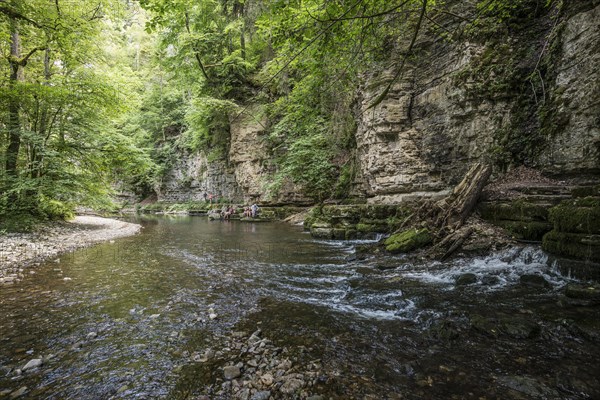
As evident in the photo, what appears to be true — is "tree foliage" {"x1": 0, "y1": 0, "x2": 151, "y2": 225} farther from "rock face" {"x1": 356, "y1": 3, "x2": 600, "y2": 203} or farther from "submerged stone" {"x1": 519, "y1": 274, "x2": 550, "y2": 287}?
"submerged stone" {"x1": 519, "y1": 274, "x2": 550, "y2": 287}

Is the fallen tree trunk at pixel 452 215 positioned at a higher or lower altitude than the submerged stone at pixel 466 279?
higher

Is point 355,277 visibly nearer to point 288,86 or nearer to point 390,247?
point 390,247

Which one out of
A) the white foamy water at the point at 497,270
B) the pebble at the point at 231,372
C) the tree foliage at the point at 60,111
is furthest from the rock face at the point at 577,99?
the tree foliage at the point at 60,111

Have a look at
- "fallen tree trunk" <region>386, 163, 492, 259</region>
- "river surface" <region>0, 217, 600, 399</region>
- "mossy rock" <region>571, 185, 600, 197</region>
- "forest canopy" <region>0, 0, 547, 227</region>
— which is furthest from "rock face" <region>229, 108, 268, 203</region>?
"mossy rock" <region>571, 185, 600, 197</region>

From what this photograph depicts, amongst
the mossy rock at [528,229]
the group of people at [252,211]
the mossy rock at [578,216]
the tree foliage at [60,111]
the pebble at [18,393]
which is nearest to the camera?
the pebble at [18,393]

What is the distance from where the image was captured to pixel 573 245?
19.9 feet

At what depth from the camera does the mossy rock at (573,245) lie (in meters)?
5.72

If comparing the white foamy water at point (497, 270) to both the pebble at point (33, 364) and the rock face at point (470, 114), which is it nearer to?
the rock face at point (470, 114)

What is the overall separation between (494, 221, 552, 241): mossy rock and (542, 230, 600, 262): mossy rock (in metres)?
0.69

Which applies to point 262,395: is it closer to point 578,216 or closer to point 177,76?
point 578,216

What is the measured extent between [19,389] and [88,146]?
14.7 meters

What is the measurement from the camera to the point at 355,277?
21.6 feet

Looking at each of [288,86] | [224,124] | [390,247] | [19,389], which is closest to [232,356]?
[19,389]

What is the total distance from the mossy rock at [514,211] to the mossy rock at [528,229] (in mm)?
182
